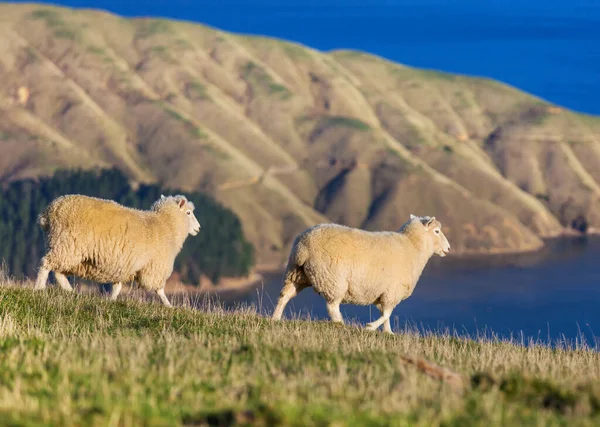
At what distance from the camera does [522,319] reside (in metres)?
96.8

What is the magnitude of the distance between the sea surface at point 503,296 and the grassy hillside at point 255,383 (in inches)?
2418

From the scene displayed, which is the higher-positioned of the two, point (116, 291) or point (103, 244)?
point (103, 244)

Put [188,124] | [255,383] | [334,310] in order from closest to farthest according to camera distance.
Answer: [255,383] → [334,310] → [188,124]

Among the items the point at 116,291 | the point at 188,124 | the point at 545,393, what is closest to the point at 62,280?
the point at 116,291

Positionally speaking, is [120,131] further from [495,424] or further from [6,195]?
[495,424]

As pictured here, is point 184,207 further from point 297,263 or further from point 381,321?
point 381,321

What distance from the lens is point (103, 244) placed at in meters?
16.7

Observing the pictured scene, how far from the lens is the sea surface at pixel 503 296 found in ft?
296

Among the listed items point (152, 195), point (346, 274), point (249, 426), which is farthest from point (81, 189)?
point (249, 426)

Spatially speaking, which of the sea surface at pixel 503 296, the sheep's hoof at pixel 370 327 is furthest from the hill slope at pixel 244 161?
the sheep's hoof at pixel 370 327

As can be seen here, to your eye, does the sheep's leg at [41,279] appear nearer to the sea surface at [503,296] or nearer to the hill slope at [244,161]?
the sea surface at [503,296]

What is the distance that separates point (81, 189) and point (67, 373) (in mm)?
135398

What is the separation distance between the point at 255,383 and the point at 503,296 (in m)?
112

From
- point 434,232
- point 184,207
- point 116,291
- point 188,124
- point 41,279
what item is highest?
point 188,124
